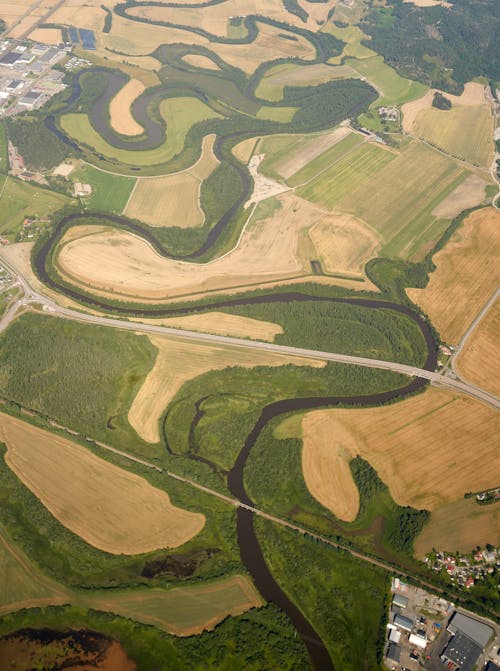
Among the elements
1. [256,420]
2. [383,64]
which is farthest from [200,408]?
[383,64]

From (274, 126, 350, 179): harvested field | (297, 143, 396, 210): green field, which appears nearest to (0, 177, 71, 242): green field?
(274, 126, 350, 179): harvested field

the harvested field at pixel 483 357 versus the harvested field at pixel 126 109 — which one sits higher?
the harvested field at pixel 126 109

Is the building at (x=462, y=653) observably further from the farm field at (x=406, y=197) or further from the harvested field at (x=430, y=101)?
the harvested field at (x=430, y=101)

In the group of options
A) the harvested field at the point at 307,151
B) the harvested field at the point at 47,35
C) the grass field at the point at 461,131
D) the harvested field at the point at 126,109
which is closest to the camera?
the harvested field at the point at 307,151

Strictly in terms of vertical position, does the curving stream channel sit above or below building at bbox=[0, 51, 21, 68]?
below

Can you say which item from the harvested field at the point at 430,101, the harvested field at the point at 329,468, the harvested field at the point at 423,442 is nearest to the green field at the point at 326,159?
the harvested field at the point at 430,101

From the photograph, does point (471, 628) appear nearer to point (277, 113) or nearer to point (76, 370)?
point (76, 370)

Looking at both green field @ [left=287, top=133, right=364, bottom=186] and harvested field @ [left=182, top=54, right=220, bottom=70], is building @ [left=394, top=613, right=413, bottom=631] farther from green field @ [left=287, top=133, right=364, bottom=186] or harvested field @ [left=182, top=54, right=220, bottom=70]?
harvested field @ [left=182, top=54, right=220, bottom=70]

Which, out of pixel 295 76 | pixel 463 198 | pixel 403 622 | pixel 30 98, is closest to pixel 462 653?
pixel 403 622
